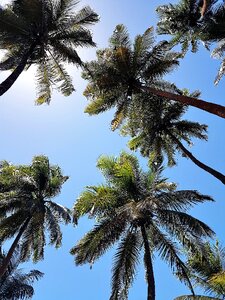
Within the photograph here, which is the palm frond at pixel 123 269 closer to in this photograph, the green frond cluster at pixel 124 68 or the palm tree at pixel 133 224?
the palm tree at pixel 133 224

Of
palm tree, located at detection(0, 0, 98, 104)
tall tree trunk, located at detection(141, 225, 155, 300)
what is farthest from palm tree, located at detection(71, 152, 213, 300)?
palm tree, located at detection(0, 0, 98, 104)

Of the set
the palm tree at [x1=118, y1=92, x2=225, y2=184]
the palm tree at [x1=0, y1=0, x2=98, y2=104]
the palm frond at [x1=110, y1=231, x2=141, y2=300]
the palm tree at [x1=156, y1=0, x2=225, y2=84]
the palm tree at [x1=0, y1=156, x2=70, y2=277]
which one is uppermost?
the palm tree at [x1=156, y1=0, x2=225, y2=84]

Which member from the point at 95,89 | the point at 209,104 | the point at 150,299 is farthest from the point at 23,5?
the point at 150,299

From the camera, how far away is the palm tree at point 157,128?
22328 mm

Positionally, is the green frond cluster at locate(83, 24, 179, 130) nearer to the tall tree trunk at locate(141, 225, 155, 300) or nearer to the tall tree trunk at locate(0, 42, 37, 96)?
the tall tree trunk at locate(0, 42, 37, 96)

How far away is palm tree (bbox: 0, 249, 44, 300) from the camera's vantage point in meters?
22.9

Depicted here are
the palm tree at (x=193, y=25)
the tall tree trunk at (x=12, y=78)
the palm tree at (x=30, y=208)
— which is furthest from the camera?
the palm tree at (x=193, y=25)

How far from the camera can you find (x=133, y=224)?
18.7m

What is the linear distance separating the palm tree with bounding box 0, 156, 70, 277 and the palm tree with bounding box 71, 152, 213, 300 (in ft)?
10.5

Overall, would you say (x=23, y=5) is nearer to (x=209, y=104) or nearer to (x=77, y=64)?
(x=77, y=64)

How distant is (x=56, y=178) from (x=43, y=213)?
3239mm

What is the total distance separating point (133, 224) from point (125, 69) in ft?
24.3

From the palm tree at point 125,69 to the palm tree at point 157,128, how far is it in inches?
38.2

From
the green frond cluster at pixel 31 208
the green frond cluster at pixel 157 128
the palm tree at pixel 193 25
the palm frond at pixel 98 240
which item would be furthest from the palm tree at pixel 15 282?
the palm tree at pixel 193 25
